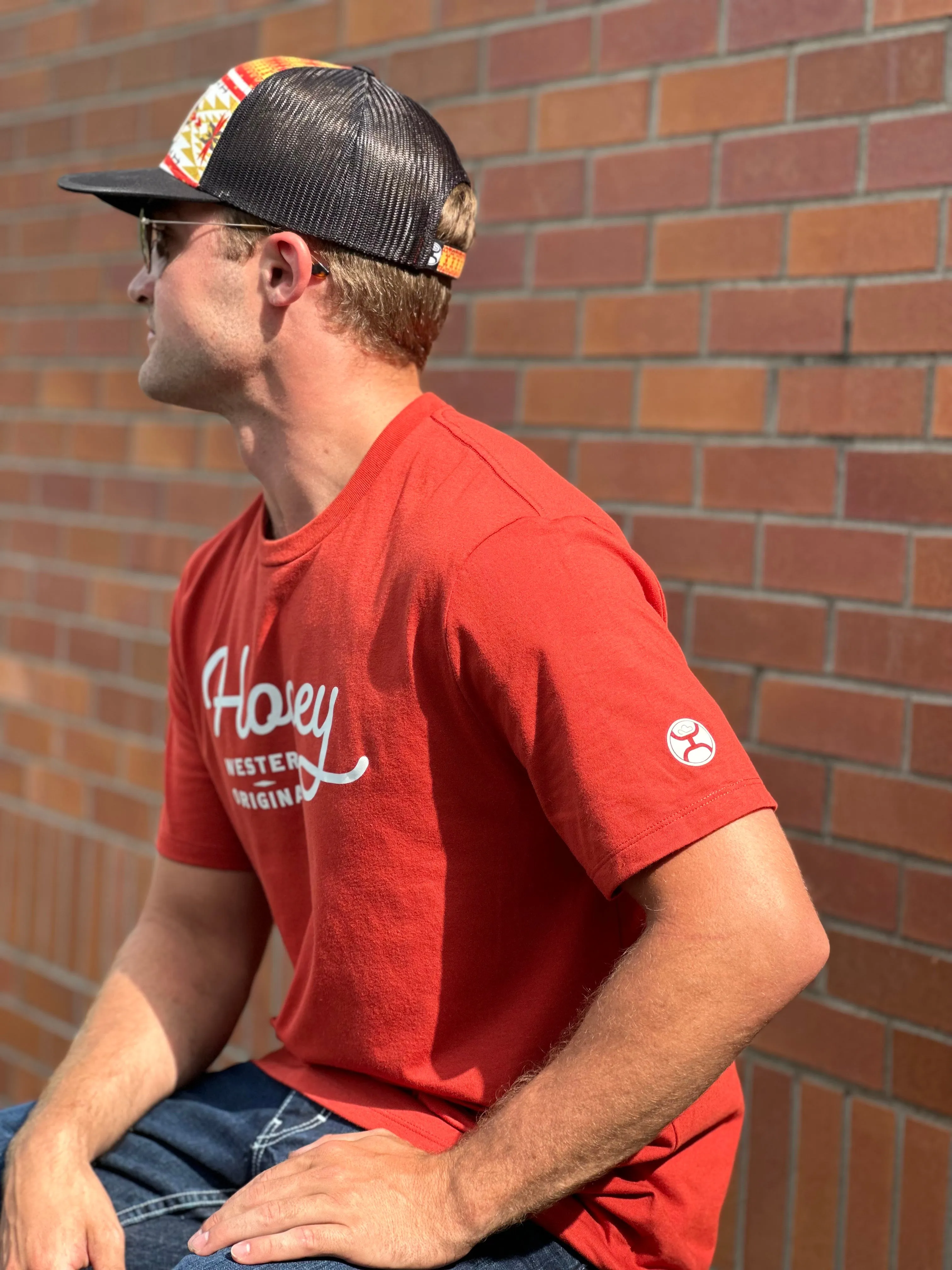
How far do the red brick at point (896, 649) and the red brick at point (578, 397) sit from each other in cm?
59

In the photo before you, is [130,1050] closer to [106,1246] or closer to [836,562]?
[106,1246]

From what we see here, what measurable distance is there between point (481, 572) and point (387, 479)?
0.30 metres

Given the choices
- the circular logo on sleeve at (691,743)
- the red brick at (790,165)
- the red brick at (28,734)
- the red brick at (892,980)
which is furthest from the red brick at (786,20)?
the red brick at (28,734)

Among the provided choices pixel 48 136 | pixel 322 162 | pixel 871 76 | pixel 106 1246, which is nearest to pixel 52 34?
pixel 48 136

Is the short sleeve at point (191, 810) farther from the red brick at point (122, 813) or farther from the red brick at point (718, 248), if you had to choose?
the red brick at point (122, 813)

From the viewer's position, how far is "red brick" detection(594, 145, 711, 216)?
2395 mm

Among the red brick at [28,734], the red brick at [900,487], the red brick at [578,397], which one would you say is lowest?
the red brick at [28,734]

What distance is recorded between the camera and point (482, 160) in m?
2.76

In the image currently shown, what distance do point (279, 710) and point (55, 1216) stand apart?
0.73 m

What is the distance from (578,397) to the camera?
261cm

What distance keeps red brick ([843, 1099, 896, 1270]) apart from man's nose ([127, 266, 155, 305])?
1681 millimetres

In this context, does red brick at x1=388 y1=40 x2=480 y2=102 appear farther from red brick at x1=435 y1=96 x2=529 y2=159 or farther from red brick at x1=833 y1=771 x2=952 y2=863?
red brick at x1=833 y1=771 x2=952 y2=863

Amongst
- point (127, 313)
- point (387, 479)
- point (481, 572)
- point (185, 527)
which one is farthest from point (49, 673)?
point (481, 572)

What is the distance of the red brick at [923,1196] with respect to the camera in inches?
83.0
